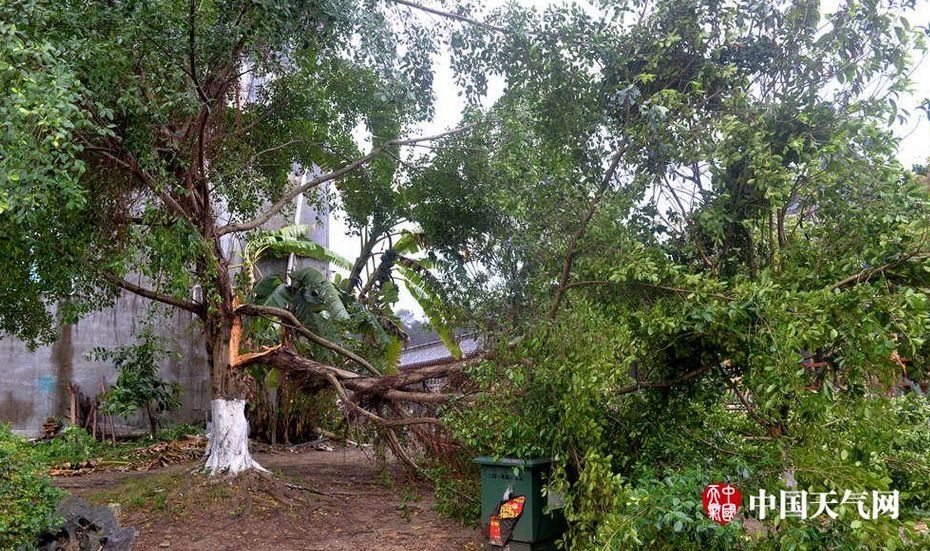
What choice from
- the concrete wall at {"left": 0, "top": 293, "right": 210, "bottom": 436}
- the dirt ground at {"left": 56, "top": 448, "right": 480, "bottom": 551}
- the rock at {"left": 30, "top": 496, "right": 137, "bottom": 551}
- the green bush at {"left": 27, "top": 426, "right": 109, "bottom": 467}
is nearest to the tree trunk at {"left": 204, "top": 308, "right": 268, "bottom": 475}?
the dirt ground at {"left": 56, "top": 448, "right": 480, "bottom": 551}

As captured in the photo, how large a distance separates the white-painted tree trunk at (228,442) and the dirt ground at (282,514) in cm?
24

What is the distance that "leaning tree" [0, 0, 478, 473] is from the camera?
17.4 ft

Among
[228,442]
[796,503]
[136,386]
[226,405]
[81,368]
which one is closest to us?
[796,503]

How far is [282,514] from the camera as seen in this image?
7.80m

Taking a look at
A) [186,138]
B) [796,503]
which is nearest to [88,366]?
[186,138]

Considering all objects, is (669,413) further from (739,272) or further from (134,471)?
(134,471)

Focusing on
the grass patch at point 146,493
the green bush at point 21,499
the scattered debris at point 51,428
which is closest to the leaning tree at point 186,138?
the grass patch at point 146,493

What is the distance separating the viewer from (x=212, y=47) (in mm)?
7031

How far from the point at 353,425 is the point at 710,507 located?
6.20 metres

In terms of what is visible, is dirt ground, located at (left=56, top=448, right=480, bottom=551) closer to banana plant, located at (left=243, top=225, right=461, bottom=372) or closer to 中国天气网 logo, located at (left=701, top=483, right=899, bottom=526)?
banana plant, located at (left=243, top=225, right=461, bottom=372)

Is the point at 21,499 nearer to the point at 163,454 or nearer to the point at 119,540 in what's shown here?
the point at 119,540

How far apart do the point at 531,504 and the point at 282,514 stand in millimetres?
3693

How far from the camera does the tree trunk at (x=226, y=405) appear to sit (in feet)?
28.5

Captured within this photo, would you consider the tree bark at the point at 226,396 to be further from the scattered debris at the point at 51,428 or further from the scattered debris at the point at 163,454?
the scattered debris at the point at 51,428
